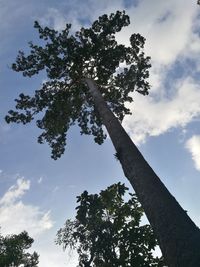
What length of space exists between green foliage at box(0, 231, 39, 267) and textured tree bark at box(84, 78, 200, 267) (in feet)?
77.8

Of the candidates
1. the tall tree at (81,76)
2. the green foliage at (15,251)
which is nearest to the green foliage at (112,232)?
the tall tree at (81,76)

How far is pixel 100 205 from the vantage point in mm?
17750

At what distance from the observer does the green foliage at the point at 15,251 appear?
31.4 meters

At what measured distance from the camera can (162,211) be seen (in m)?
8.18

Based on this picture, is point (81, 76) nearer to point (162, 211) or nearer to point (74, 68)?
point (74, 68)

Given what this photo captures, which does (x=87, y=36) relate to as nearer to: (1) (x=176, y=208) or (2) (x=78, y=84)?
(2) (x=78, y=84)

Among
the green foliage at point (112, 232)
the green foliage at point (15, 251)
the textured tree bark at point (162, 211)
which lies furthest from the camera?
the green foliage at point (15, 251)

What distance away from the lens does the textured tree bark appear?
21.7 ft

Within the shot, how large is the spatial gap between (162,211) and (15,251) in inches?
1110

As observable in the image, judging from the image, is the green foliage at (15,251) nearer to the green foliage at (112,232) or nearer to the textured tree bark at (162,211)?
the green foliage at (112,232)

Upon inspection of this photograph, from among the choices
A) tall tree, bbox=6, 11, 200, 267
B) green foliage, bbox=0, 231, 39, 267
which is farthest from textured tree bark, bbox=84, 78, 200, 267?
green foliage, bbox=0, 231, 39, 267

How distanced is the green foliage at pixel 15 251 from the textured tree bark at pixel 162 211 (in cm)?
2372

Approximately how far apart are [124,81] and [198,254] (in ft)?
58.6

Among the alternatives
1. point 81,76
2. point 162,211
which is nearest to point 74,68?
point 81,76
